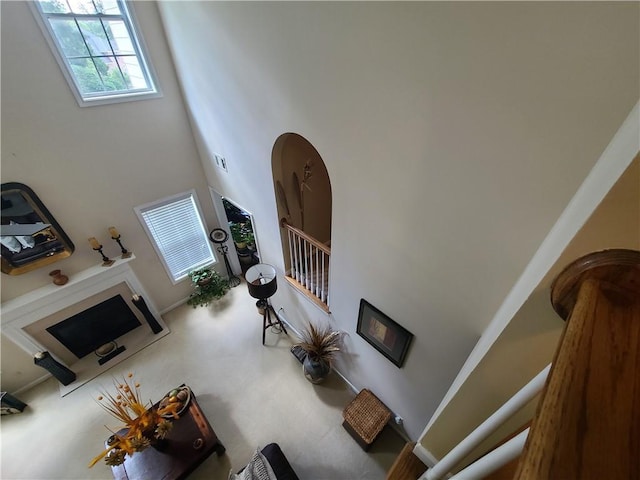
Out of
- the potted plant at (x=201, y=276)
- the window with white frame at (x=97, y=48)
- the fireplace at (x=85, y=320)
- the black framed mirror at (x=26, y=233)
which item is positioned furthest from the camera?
the potted plant at (x=201, y=276)

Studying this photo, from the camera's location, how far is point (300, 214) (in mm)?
3406

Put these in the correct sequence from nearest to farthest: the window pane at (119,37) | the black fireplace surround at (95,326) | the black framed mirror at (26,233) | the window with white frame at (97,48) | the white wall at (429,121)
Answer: the white wall at (429,121), the window with white frame at (97,48), the black framed mirror at (26,233), the window pane at (119,37), the black fireplace surround at (95,326)

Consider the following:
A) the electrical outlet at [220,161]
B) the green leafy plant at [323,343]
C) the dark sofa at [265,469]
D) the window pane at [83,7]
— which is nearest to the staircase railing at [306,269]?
the green leafy plant at [323,343]

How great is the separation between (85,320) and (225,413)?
2.35 meters

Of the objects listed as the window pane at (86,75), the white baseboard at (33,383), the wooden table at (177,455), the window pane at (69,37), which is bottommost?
the white baseboard at (33,383)

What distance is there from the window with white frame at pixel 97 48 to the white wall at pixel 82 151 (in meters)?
0.09

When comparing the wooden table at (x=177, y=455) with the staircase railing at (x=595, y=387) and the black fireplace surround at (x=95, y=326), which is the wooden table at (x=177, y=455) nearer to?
the black fireplace surround at (x=95, y=326)

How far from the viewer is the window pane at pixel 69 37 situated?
8.44ft

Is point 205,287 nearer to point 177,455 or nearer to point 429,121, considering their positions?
point 177,455

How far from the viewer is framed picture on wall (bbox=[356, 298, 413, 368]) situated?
2162 millimetres

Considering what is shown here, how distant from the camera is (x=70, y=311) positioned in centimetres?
352

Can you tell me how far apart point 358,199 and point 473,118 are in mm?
855

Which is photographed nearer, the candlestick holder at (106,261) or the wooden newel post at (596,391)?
the wooden newel post at (596,391)

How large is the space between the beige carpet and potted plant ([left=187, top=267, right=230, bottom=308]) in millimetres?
510
